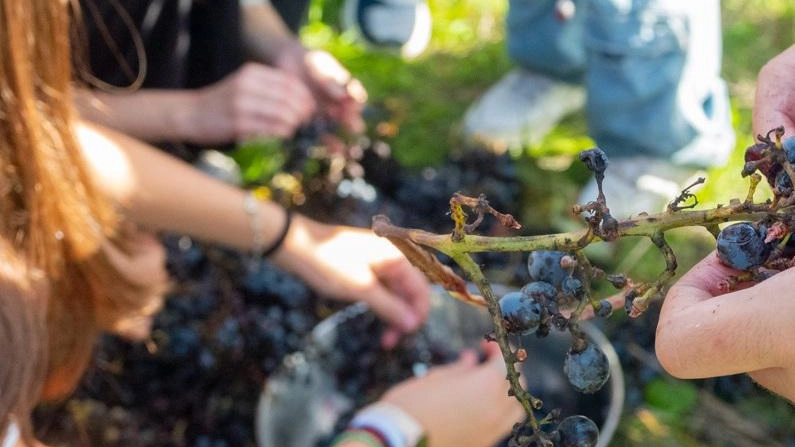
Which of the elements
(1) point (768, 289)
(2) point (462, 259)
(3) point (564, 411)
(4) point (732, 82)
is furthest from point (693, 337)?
(4) point (732, 82)

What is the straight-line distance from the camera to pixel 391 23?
2.48 meters

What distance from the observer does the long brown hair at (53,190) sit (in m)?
1.24

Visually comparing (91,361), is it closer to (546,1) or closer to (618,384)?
(618,384)

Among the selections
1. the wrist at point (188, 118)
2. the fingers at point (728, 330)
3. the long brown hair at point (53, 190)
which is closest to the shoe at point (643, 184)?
the wrist at point (188, 118)

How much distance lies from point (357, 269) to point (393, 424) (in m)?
0.28

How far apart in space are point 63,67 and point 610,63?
47.1 inches

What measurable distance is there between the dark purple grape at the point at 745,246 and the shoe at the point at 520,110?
1702 mm

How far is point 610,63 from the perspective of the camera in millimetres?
1982

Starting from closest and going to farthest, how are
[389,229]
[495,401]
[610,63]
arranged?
[389,229], [495,401], [610,63]

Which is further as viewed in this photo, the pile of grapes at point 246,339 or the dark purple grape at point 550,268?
the pile of grapes at point 246,339

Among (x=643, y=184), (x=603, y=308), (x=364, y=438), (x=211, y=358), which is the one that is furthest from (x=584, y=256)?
(x=643, y=184)

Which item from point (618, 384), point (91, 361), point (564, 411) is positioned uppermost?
point (618, 384)

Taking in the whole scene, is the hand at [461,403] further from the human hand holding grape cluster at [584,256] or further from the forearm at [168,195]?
the human hand holding grape cluster at [584,256]

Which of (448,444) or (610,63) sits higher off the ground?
(610,63)
